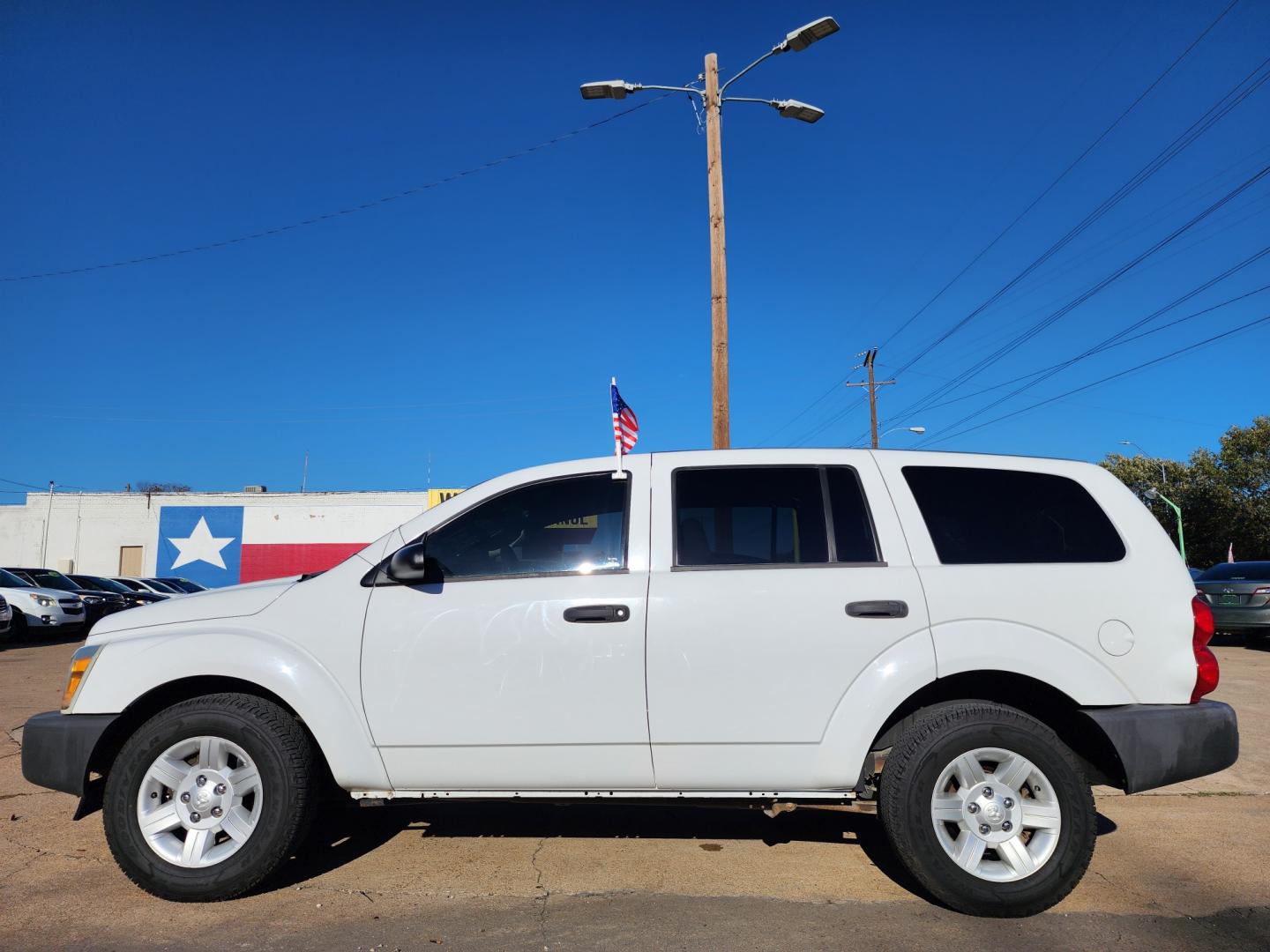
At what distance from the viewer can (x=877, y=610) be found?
3496 millimetres

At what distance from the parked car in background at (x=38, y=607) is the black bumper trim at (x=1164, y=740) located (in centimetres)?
1773

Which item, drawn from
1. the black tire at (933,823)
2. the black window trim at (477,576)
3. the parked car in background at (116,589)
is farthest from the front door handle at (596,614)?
the parked car in background at (116,589)

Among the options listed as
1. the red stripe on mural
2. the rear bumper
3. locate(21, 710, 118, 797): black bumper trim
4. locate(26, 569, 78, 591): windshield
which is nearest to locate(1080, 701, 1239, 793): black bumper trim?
locate(21, 710, 118, 797): black bumper trim

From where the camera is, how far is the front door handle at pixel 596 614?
3504mm

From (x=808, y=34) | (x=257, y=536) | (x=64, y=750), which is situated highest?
(x=808, y=34)

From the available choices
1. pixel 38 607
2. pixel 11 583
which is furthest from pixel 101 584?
pixel 38 607

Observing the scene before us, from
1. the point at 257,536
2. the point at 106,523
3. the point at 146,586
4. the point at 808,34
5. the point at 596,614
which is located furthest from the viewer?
the point at 106,523

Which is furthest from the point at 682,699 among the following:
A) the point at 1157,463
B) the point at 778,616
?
the point at 1157,463

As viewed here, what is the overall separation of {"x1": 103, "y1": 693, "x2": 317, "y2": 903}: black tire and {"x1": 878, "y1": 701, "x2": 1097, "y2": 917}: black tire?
253 cm

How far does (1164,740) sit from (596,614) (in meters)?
2.41

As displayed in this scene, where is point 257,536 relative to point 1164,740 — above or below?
above

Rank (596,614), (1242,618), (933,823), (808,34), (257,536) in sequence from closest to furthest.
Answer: (933,823) → (596,614) → (808,34) → (1242,618) → (257,536)

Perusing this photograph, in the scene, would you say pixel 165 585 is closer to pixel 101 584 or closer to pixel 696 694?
pixel 101 584

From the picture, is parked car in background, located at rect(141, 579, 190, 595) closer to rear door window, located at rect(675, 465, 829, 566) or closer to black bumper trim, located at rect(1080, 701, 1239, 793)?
rear door window, located at rect(675, 465, 829, 566)
